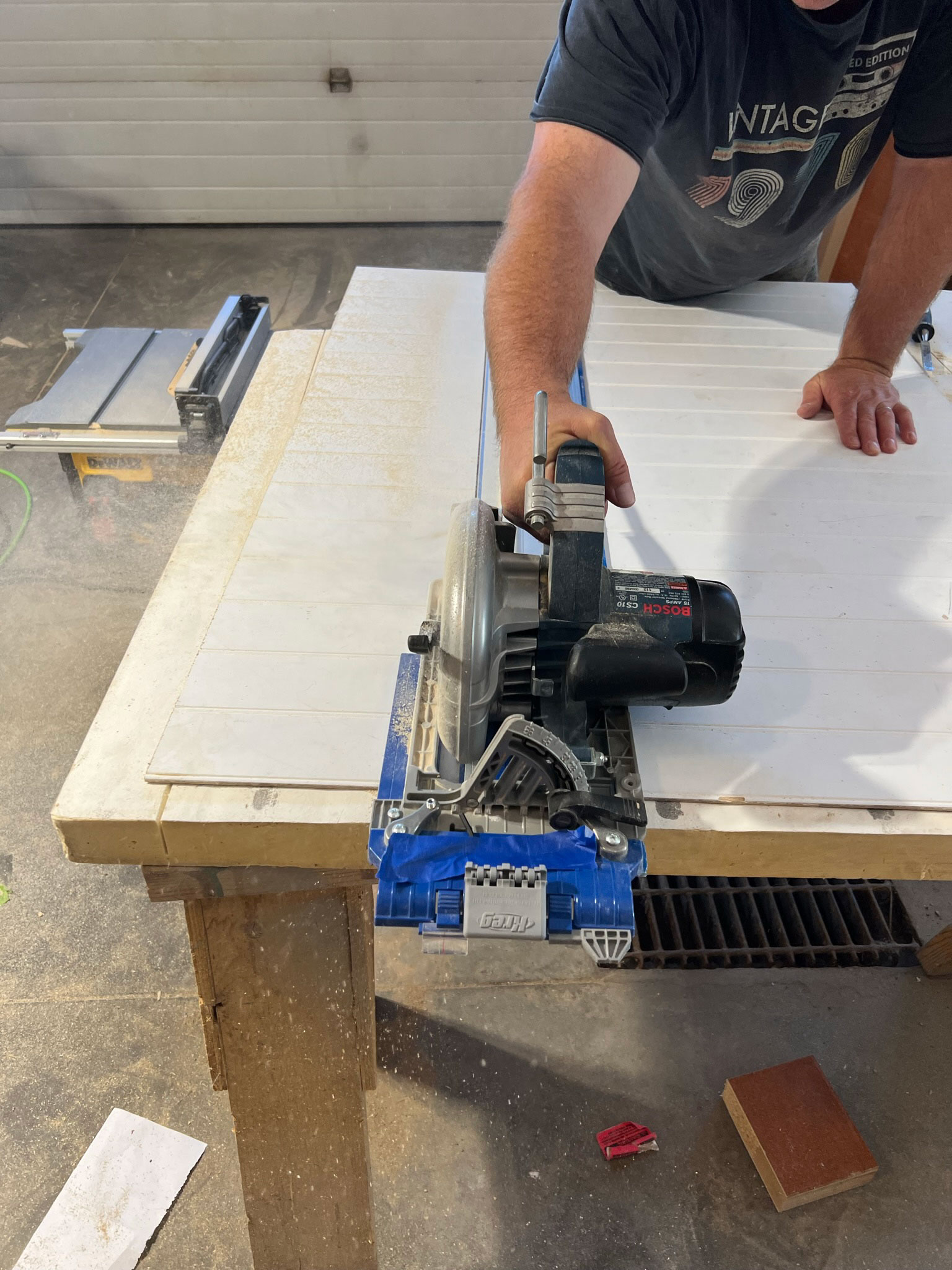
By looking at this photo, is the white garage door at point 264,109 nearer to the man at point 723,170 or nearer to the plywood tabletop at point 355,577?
the plywood tabletop at point 355,577

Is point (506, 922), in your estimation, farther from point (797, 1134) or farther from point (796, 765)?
point (797, 1134)

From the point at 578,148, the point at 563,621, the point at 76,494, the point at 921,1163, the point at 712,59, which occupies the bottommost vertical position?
the point at 921,1163

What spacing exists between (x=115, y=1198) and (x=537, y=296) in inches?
74.1

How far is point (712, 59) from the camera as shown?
1.39m

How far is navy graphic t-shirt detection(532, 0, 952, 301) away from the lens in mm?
1327

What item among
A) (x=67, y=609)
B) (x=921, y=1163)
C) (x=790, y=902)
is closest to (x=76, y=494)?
(x=67, y=609)

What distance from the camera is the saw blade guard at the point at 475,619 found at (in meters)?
0.86

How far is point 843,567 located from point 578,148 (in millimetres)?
810

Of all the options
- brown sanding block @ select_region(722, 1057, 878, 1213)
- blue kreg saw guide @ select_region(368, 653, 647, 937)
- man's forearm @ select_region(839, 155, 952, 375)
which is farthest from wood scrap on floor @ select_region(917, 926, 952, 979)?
blue kreg saw guide @ select_region(368, 653, 647, 937)

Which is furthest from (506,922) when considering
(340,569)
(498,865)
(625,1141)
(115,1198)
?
(115,1198)

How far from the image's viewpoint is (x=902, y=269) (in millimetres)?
1692

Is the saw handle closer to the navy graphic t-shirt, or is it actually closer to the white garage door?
the navy graphic t-shirt

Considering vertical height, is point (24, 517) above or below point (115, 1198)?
above

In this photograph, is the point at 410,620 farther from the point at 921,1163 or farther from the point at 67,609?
the point at 67,609
